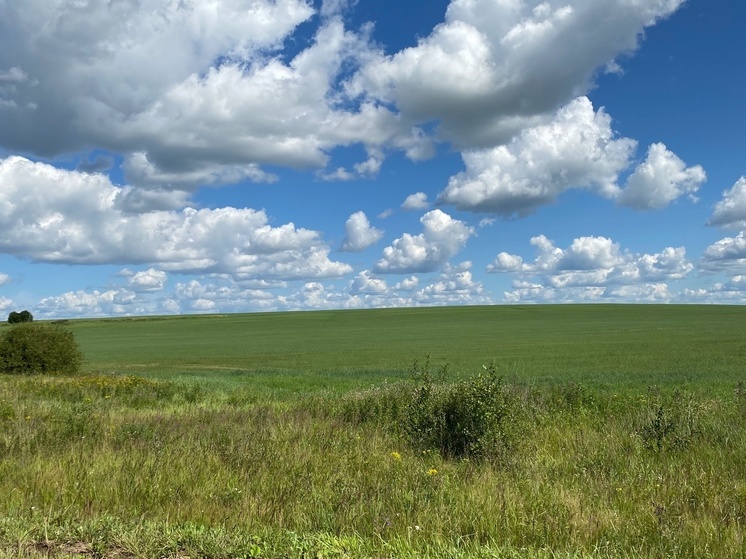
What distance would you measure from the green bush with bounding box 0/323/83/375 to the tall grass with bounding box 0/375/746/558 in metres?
15.9

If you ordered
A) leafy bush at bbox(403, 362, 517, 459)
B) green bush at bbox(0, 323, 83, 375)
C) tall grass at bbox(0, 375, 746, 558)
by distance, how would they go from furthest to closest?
1. green bush at bbox(0, 323, 83, 375)
2. leafy bush at bbox(403, 362, 517, 459)
3. tall grass at bbox(0, 375, 746, 558)

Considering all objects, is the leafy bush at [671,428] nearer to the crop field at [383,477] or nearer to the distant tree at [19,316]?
the crop field at [383,477]

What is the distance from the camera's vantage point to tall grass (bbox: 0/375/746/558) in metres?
4.97

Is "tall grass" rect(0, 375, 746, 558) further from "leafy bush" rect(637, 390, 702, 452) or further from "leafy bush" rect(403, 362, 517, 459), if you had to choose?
"leafy bush" rect(403, 362, 517, 459)

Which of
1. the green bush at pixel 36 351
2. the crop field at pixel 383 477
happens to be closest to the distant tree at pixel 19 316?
the green bush at pixel 36 351

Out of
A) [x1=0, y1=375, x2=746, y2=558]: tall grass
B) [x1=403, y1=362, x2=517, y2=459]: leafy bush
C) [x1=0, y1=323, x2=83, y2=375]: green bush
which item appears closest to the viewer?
[x1=0, y1=375, x2=746, y2=558]: tall grass

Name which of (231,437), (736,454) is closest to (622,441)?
(736,454)

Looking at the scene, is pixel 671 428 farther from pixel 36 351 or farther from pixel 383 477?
pixel 36 351

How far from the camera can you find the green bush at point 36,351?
26.3 metres

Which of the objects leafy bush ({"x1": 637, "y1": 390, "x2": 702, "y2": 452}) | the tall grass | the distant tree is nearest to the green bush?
the tall grass

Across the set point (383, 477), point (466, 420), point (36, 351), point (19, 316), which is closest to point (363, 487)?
point (383, 477)

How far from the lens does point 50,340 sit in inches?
1074

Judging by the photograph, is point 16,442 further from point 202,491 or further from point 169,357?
point 169,357

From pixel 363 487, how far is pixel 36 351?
80.8ft
